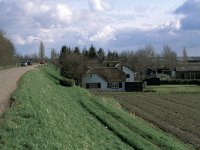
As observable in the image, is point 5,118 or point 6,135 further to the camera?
point 5,118

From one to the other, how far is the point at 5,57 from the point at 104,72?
81.1 feet

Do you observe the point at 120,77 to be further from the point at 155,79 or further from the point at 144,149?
the point at 144,149

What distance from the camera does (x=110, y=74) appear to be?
349ft

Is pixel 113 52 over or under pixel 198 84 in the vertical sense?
over

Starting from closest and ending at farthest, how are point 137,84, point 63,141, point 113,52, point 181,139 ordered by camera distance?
point 63,141, point 181,139, point 137,84, point 113,52

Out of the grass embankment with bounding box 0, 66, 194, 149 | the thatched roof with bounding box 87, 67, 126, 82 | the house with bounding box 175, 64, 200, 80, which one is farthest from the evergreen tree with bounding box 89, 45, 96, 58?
the grass embankment with bounding box 0, 66, 194, 149

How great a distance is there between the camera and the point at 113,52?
650 feet

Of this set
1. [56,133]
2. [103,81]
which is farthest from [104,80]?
[56,133]

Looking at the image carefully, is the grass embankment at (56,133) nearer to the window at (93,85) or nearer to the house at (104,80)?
the window at (93,85)

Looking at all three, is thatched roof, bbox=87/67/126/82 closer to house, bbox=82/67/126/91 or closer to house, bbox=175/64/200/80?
house, bbox=82/67/126/91

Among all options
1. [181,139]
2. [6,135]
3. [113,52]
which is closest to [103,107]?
[181,139]

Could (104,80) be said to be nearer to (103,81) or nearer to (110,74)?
(103,81)

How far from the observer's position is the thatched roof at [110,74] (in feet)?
344

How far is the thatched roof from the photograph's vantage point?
10475 centimetres
